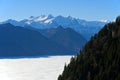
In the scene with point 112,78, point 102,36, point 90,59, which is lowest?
point 112,78

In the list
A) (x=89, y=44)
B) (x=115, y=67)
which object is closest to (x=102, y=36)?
(x=89, y=44)

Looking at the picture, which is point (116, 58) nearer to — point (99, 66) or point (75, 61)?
point (99, 66)

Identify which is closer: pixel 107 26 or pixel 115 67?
pixel 115 67

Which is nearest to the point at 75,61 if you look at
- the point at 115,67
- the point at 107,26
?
the point at 107,26

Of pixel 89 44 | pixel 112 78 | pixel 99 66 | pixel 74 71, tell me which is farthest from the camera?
pixel 89 44

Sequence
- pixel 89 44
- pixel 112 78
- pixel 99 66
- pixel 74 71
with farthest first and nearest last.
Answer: pixel 89 44
pixel 74 71
pixel 99 66
pixel 112 78

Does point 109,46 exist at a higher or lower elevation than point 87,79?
higher
